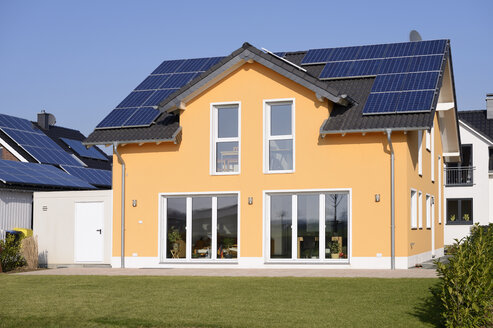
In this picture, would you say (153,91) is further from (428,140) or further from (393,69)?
(428,140)

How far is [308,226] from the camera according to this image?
65.5 feet

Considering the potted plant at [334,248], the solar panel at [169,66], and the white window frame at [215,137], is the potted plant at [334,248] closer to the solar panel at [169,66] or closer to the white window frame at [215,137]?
the white window frame at [215,137]

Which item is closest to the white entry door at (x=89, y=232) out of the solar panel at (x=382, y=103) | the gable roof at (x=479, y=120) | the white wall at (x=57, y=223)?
the white wall at (x=57, y=223)

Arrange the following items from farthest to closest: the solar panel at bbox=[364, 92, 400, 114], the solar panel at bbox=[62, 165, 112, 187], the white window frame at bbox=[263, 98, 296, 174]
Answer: the solar panel at bbox=[62, 165, 112, 187] → the white window frame at bbox=[263, 98, 296, 174] → the solar panel at bbox=[364, 92, 400, 114]

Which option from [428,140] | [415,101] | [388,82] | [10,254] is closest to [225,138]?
[388,82]

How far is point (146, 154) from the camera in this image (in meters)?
21.6

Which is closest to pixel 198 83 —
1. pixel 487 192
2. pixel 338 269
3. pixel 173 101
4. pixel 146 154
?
pixel 173 101

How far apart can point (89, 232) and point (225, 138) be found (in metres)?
5.24

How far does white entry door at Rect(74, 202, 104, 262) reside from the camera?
22078mm

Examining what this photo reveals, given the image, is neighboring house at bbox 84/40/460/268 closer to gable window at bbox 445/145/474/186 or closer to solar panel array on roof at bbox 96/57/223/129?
solar panel array on roof at bbox 96/57/223/129

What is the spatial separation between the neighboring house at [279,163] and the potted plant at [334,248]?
0.03 meters

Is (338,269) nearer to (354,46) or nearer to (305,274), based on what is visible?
(305,274)

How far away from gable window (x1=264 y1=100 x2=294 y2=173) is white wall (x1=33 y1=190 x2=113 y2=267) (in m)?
5.47

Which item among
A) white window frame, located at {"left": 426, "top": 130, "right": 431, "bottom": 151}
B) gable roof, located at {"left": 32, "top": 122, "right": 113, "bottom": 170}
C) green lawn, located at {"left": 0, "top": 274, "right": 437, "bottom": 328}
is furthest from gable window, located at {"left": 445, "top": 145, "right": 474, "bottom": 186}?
green lawn, located at {"left": 0, "top": 274, "right": 437, "bottom": 328}
